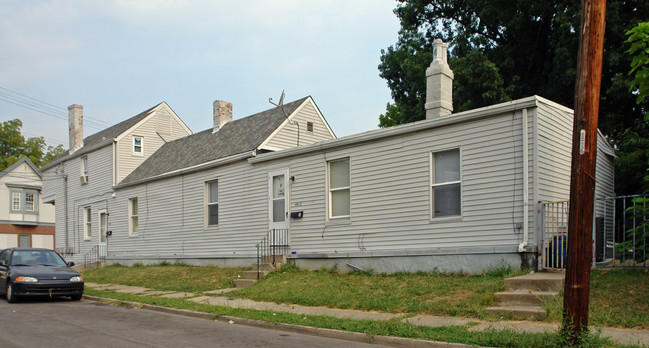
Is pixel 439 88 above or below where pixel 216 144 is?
above

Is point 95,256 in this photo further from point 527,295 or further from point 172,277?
point 527,295

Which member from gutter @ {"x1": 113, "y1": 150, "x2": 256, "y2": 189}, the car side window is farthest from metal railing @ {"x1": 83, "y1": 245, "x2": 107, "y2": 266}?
the car side window

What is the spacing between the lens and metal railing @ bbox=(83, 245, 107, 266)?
2625 cm

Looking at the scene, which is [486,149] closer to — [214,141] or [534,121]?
[534,121]

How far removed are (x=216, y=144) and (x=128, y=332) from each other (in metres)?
13.7

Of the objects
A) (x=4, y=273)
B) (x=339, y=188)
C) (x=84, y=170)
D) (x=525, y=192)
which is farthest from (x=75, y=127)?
(x=525, y=192)

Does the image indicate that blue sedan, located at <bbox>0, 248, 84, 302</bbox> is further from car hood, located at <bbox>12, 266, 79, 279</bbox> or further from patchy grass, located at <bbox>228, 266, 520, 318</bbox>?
patchy grass, located at <bbox>228, 266, 520, 318</bbox>

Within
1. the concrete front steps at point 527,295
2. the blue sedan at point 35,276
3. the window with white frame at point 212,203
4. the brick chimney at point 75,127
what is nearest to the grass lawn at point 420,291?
the concrete front steps at point 527,295

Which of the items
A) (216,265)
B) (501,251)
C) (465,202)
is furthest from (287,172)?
(501,251)

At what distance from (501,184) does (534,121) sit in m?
1.47

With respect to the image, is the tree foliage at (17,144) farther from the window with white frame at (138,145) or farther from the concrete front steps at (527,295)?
the concrete front steps at (527,295)

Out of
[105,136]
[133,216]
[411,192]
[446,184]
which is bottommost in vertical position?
[133,216]

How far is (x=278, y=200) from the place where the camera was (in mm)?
17172

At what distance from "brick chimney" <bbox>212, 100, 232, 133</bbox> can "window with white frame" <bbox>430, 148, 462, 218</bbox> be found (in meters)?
14.3
